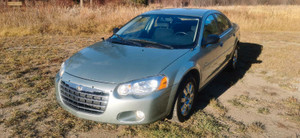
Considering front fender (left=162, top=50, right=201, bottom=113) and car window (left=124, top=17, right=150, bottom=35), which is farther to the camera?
car window (left=124, top=17, right=150, bottom=35)

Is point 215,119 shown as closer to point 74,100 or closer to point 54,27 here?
point 74,100

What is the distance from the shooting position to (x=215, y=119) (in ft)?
11.1

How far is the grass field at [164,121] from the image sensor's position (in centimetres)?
307

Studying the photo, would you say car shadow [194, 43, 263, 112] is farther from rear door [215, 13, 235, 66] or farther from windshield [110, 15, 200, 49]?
windshield [110, 15, 200, 49]

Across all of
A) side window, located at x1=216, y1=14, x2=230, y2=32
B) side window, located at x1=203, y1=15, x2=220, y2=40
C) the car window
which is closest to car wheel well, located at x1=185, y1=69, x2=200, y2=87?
side window, located at x1=203, y1=15, x2=220, y2=40

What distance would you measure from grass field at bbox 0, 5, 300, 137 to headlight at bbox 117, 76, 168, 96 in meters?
0.63

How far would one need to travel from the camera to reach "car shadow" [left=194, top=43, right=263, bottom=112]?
13.4ft

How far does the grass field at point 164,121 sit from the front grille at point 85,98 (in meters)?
0.42

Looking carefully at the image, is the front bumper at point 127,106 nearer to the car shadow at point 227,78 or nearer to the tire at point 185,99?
the tire at point 185,99

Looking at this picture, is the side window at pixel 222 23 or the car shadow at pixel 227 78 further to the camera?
the side window at pixel 222 23

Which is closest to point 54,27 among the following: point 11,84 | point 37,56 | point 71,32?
point 71,32

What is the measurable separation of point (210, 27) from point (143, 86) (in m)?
2.05

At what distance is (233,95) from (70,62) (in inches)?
111

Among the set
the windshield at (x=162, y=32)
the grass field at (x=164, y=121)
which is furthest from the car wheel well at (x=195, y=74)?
the grass field at (x=164, y=121)
